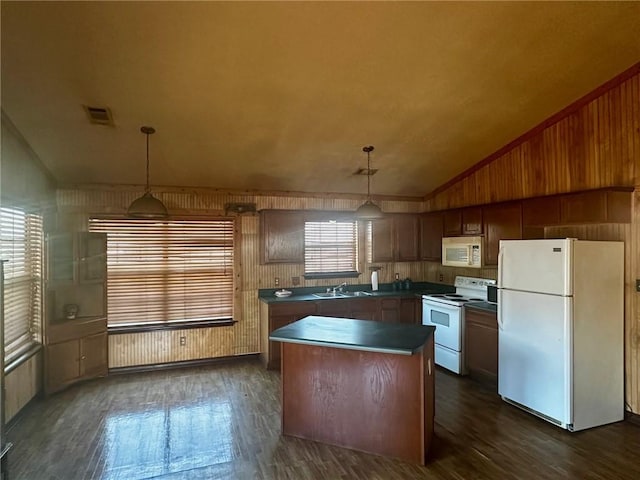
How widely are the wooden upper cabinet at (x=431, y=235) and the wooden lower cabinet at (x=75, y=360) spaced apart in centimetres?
461

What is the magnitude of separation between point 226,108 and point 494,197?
11.4ft

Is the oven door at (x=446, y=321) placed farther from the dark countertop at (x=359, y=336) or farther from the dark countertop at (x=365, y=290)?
the dark countertop at (x=359, y=336)

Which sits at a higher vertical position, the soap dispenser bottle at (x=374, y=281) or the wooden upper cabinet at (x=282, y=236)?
the wooden upper cabinet at (x=282, y=236)

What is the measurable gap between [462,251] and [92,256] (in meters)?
4.70

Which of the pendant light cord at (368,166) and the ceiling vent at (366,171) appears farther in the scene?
the ceiling vent at (366,171)

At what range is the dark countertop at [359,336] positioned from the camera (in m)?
2.70

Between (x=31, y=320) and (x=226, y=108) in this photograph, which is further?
(x=31, y=320)

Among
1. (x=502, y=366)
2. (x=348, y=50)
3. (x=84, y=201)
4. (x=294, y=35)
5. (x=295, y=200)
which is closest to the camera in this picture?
(x=294, y=35)

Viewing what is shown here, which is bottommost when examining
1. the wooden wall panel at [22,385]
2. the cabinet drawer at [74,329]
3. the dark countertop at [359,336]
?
the wooden wall panel at [22,385]

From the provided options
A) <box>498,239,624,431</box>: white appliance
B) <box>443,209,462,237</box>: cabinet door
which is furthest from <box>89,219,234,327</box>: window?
<box>498,239,624,431</box>: white appliance

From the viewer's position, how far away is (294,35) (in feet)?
8.71

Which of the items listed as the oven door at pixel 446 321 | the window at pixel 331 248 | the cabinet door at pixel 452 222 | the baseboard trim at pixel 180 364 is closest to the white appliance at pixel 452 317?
the oven door at pixel 446 321

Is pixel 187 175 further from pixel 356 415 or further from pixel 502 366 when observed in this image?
pixel 502 366

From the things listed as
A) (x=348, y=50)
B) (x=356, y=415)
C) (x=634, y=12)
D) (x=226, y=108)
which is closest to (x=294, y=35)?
(x=348, y=50)
